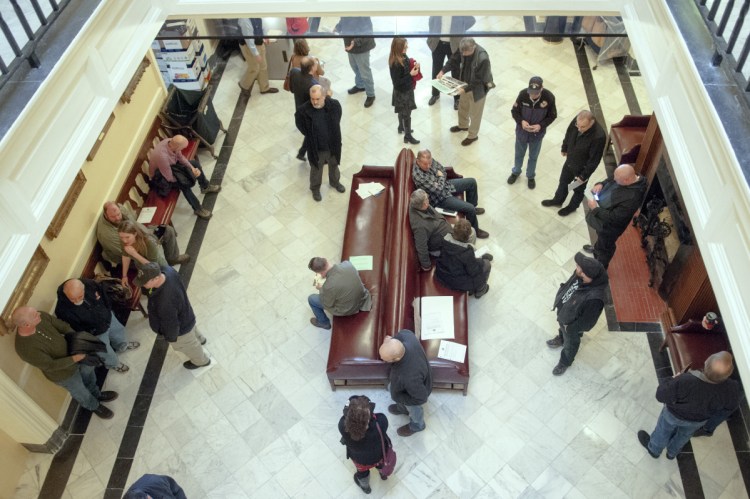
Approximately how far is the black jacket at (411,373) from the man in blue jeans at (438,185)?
2341 millimetres

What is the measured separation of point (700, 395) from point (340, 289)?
10.3 ft

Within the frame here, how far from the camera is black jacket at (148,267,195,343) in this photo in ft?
17.1

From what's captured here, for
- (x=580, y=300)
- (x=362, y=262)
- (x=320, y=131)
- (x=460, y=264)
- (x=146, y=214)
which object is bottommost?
(x=362, y=262)

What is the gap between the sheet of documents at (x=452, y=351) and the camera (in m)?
5.47

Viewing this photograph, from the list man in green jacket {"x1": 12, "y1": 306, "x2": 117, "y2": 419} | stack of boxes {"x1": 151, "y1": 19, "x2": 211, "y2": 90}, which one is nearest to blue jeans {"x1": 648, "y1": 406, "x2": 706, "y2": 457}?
man in green jacket {"x1": 12, "y1": 306, "x2": 117, "y2": 419}

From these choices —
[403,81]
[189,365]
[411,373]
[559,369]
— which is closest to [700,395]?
[559,369]

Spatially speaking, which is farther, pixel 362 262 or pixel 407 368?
pixel 362 262

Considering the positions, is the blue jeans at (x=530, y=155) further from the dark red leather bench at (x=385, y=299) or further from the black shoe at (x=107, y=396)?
the black shoe at (x=107, y=396)

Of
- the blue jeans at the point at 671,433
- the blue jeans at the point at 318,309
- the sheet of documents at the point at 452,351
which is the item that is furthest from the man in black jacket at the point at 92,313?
the blue jeans at the point at 671,433

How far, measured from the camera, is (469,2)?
495cm

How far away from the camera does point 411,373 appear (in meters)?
4.75

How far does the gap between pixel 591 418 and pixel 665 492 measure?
859 mm

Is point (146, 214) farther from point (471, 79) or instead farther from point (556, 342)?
point (556, 342)

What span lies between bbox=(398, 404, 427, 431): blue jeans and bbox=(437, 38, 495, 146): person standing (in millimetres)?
4427
